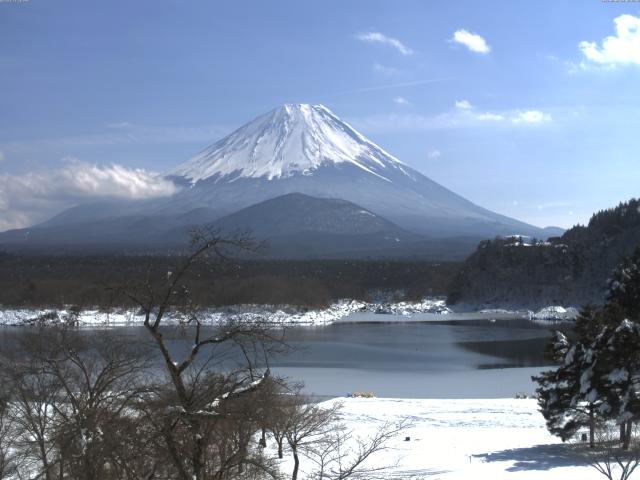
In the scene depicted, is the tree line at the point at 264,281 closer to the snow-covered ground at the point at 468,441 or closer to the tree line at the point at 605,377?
the snow-covered ground at the point at 468,441

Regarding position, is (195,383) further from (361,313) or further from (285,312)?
(361,313)

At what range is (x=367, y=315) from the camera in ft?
248

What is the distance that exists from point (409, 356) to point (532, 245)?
62519 millimetres

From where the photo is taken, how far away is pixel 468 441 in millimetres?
17938

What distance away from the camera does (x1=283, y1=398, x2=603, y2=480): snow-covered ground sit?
13.3 m

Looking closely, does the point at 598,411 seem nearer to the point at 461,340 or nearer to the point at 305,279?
the point at 461,340

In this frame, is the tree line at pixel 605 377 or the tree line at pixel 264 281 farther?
the tree line at pixel 264 281

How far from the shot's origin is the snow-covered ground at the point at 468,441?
1333 cm

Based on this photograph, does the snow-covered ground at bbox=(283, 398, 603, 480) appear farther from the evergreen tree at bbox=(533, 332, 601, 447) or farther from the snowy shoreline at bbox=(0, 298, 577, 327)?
the snowy shoreline at bbox=(0, 298, 577, 327)

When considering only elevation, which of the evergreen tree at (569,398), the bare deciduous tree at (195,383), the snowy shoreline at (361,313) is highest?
the bare deciduous tree at (195,383)

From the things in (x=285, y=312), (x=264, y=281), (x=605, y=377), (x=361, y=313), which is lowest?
(x=361, y=313)

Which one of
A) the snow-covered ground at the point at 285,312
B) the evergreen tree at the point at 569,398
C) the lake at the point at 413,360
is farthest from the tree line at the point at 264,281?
the evergreen tree at the point at 569,398

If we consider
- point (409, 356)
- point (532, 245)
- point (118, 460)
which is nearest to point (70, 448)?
point (118, 460)

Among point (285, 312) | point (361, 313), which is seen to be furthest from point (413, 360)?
point (361, 313)
